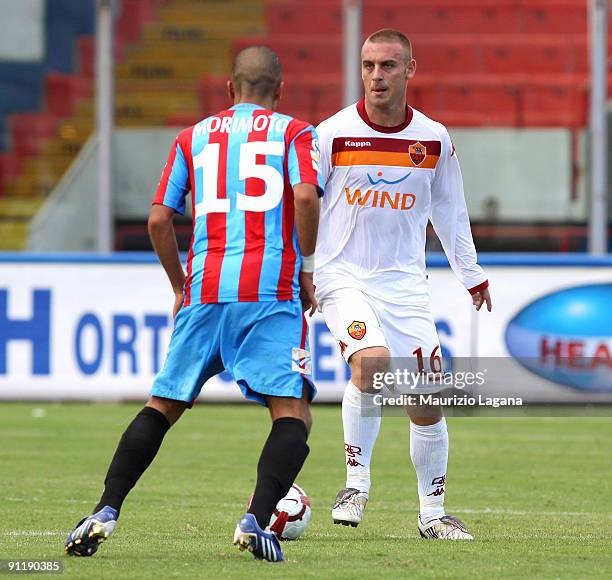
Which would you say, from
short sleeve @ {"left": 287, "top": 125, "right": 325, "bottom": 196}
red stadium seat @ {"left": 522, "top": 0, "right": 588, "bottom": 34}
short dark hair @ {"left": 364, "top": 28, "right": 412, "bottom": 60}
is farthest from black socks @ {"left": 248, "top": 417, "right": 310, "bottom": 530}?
red stadium seat @ {"left": 522, "top": 0, "right": 588, "bottom": 34}

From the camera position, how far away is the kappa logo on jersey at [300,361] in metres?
4.99

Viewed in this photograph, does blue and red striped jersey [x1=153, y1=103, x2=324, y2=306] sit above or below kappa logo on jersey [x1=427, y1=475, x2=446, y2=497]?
above

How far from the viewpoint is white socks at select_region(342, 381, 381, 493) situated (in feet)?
19.9

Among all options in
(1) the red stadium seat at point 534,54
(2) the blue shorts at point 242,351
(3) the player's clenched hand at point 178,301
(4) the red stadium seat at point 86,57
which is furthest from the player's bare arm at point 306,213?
(1) the red stadium seat at point 534,54

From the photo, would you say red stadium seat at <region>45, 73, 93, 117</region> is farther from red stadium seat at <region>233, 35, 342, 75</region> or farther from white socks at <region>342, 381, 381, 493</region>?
white socks at <region>342, 381, 381, 493</region>

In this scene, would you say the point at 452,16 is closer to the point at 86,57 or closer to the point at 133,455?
the point at 86,57

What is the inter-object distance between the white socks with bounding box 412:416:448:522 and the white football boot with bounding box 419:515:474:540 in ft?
0.30

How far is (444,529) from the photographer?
5.71 meters

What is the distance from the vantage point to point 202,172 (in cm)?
508

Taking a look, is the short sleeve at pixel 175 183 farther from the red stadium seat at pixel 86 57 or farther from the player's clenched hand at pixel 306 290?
the red stadium seat at pixel 86 57

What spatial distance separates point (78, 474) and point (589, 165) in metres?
7.79

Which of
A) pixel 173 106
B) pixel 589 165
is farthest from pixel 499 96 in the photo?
pixel 173 106

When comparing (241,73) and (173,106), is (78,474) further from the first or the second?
(173,106)

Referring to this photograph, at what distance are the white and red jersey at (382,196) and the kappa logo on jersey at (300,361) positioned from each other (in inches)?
42.5
